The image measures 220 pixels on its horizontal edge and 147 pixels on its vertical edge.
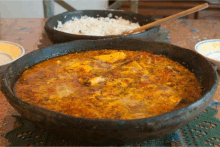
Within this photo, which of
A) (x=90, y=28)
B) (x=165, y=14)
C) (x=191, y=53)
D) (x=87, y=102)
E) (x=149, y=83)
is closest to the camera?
(x=87, y=102)

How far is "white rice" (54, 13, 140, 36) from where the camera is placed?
1.77m

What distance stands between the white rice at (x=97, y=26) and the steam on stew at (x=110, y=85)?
452 mm

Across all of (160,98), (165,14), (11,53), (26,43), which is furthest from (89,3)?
(160,98)

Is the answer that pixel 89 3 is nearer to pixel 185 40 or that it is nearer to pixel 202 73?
pixel 185 40

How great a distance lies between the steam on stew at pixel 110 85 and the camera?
887mm

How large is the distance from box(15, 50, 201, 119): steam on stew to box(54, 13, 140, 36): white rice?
45 cm

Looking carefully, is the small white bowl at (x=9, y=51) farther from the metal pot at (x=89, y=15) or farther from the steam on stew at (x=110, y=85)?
the steam on stew at (x=110, y=85)

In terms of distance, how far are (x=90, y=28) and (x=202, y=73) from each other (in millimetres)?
967

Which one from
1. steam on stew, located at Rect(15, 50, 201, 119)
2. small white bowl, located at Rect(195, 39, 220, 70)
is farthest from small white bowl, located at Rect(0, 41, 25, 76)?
small white bowl, located at Rect(195, 39, 220, 70)

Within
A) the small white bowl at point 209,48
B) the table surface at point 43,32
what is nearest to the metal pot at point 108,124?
the small white bowl at point 209,48

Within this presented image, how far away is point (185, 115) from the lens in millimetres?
741

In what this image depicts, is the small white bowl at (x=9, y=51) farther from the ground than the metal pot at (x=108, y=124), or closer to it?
closer to it

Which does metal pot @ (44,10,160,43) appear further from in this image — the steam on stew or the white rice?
the steam on stew

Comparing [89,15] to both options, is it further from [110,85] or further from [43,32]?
[110,85]
